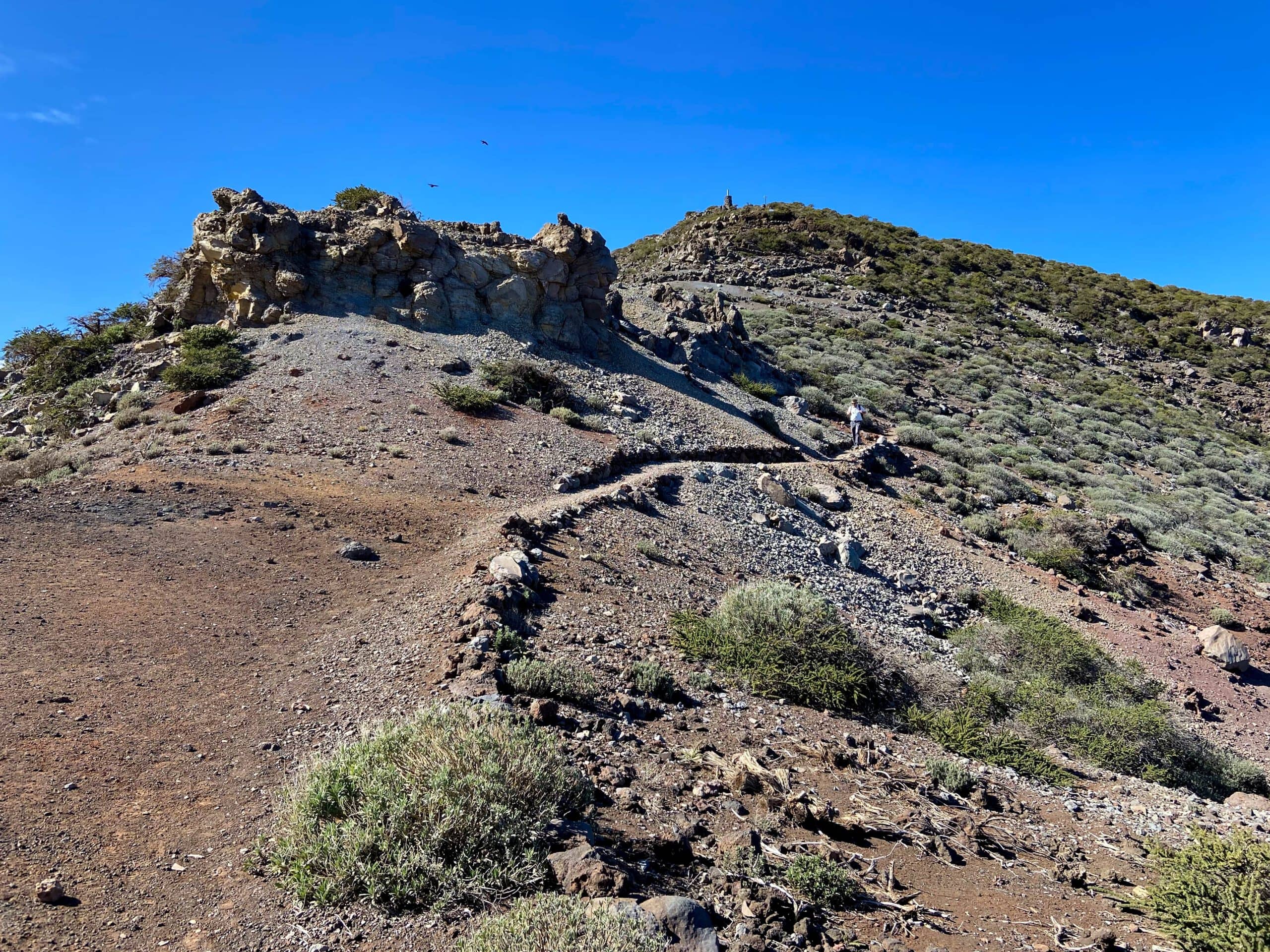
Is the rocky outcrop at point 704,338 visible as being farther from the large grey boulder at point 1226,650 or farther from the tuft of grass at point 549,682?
the tuft of grass at point 549,682

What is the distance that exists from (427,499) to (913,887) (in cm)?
826

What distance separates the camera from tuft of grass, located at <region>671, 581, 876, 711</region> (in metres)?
6.77

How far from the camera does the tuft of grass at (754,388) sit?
835 inches

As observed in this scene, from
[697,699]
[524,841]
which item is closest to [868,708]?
[697,699]

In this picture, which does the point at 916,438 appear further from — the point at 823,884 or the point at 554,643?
the point at 823,884

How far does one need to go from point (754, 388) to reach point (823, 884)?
18.3 m

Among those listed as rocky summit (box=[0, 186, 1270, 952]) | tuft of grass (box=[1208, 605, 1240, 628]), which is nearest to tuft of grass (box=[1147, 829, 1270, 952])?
rocky summit (box=[0, 186, 1270, 952])

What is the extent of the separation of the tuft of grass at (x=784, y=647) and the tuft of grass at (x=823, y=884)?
108 inches

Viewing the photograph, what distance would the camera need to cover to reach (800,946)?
344 cm

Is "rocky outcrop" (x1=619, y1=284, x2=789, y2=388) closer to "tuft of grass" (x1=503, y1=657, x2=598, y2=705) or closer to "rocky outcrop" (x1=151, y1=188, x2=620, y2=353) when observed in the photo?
"rocky outcrop" (x1=151, y1=188, x2=620, y2=353)

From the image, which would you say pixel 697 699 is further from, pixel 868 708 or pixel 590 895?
pixel 590 895

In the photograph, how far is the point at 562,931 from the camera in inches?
111

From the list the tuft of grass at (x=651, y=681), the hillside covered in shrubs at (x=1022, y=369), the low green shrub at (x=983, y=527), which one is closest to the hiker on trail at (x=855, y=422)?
the hillside covered in shrubs at (x=1022, y=369)

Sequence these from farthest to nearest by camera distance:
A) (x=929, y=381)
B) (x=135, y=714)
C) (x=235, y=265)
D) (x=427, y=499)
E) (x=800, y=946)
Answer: (x=929, y=381) → (x=235, y=265) → (x=427, y=499) → (x=135, y=714) → (x=800, y=946)
